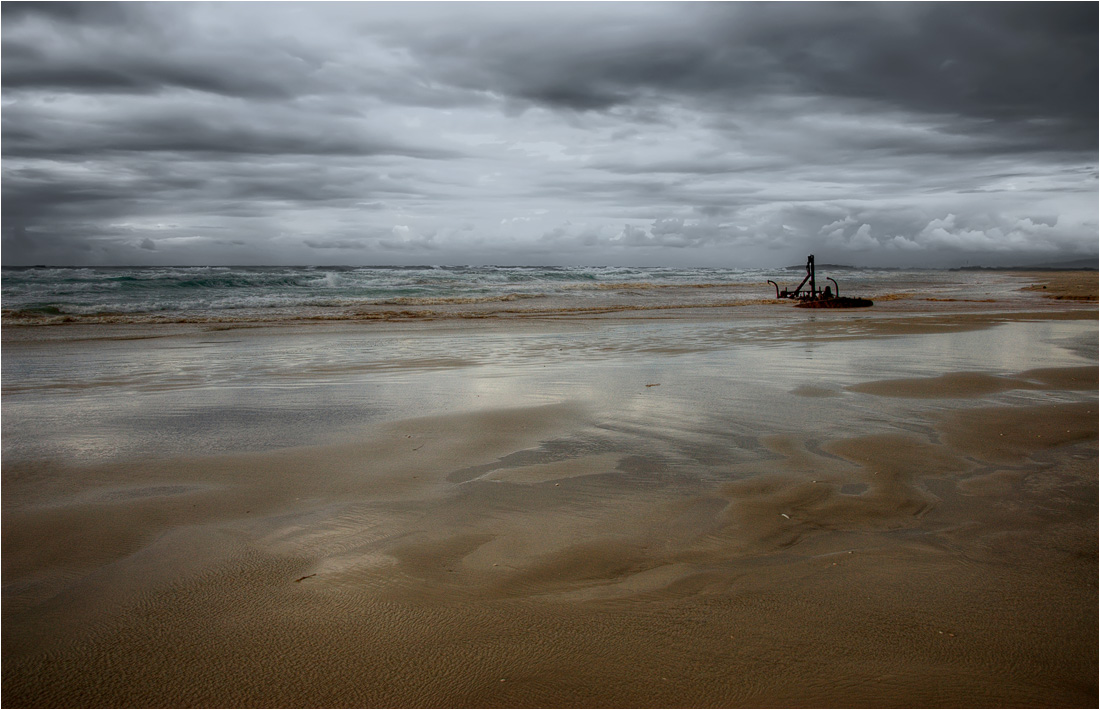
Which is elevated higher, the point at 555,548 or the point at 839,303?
the point at 839,303

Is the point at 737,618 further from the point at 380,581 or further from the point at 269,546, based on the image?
the point at 269,546

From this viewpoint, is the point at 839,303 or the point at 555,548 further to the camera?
the point at 839,303

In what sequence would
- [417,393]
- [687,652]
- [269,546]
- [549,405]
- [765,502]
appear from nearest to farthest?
[687,652], [269,546], [765,502], [549,405], [417,393]

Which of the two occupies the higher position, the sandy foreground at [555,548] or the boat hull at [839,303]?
the boat hull at [839,303]

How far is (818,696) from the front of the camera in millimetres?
2152

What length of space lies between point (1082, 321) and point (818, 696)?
1922 cm

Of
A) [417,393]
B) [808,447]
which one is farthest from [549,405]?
[808,447]

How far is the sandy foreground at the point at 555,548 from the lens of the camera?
2.26 meters

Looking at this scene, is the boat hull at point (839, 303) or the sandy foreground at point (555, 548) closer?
the sandy foreground at point (555, 548)

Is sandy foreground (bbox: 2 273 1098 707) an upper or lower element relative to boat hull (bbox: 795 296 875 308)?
lower

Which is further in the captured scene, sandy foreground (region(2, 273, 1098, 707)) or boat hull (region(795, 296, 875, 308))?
boat hull (region(795, 296, 875, 308))

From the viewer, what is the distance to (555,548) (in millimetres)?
3201

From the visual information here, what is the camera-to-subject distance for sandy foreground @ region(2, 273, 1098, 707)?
7.41 ft


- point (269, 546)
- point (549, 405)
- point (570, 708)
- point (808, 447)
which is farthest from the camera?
point (549, 405)
